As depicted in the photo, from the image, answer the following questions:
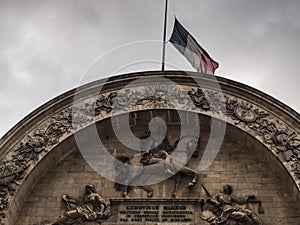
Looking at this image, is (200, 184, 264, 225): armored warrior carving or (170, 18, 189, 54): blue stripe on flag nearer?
(200, 184, 264, 225): armored warrior carving

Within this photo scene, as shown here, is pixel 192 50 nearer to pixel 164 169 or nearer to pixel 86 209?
pixel 164 169

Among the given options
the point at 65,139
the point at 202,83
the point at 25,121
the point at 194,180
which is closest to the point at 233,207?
the point at 194,180

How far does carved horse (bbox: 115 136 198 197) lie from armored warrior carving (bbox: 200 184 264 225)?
779 millimetres

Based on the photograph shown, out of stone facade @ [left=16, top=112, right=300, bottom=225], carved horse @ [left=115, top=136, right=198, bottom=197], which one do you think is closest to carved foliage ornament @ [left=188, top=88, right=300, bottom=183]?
stone facade @ [left=16, top=112, right=300, bottom=225]

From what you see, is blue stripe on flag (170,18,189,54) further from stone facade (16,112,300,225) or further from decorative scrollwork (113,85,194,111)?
stone facade (16,112,300,225)

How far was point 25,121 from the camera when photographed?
15.3m

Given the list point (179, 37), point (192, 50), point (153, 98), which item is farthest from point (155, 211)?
point (179, 37)

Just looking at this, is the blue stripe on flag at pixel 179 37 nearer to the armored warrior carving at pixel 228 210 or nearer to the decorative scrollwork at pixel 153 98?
the decorative scrollwork at pixel 153 98

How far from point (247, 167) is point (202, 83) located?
2591 mm

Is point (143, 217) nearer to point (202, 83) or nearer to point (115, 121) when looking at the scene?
point (115, 121)

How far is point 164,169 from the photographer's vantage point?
→ 48.1 ft

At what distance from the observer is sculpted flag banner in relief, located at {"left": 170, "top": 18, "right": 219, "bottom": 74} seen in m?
17.0

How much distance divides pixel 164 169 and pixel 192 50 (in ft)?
14.1

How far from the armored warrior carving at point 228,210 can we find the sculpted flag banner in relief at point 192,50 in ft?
13.8
